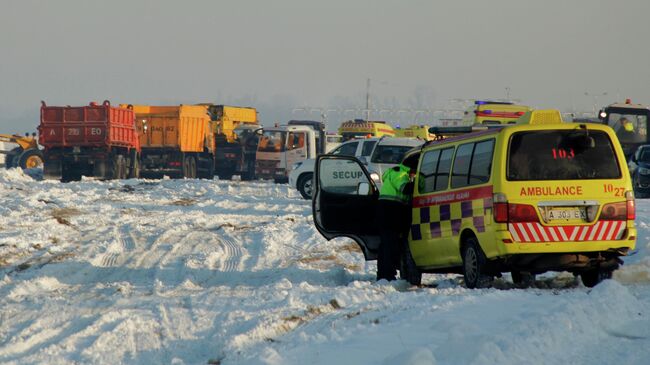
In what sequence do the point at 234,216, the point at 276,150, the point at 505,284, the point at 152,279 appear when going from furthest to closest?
the point at 276,150 → the point at 234,216 → the point at 152,279 → the point at 505,284

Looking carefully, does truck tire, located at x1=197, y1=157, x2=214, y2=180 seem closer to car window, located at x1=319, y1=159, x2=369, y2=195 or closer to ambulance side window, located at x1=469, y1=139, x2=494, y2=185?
car window, located at x1=319, y1=159, x2=369, y2=195

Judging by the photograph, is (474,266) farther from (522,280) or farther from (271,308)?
(271,308)

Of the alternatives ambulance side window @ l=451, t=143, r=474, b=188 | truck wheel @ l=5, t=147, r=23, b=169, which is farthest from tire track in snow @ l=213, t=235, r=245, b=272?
truck wheel @ l=5, t=147, r=23, b=169

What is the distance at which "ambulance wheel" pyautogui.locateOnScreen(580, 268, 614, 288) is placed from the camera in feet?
37.8

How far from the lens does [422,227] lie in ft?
41.9

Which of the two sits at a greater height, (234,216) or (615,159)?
(615,159)

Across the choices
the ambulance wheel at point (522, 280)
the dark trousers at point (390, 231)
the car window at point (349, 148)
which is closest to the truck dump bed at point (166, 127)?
the car window at point (349, 148)

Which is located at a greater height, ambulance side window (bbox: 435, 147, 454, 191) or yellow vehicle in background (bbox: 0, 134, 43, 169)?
ambulance side window (bbox: 435, 147, 454, 191)

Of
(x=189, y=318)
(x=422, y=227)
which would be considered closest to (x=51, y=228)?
(x=422, y=227)

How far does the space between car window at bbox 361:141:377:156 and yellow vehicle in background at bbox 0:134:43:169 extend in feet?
70.6

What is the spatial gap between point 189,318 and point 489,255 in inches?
122

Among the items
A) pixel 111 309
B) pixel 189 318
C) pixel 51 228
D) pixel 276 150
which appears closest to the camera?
pixel 189 318

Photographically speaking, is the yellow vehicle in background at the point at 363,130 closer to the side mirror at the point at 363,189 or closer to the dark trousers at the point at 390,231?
the dark trousers at the point at 390,231

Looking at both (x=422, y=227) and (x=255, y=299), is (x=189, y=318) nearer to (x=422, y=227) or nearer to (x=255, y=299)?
(x=255, y=299)
